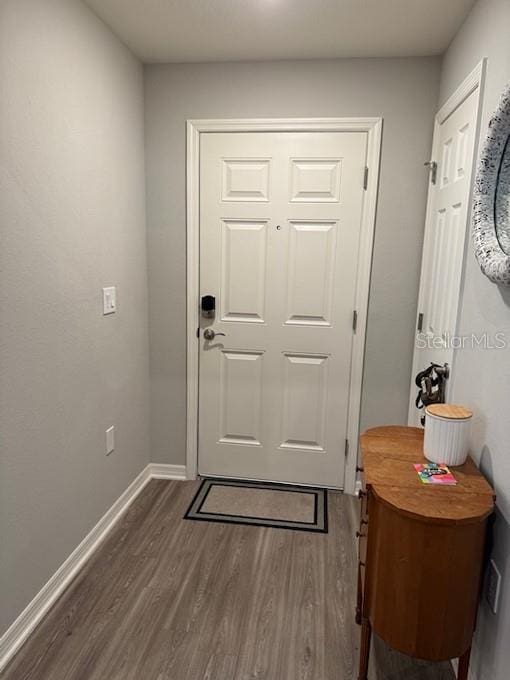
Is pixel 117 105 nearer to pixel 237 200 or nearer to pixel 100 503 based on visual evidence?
pixel 237 200

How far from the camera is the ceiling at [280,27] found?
191 centimetres

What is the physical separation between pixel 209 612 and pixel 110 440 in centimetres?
95

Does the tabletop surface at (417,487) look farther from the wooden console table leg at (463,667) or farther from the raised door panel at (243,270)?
the raised door panel at (243,270)

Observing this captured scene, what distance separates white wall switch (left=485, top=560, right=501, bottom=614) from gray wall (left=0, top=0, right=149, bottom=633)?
5.20ft

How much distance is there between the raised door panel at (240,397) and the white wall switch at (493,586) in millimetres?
1583

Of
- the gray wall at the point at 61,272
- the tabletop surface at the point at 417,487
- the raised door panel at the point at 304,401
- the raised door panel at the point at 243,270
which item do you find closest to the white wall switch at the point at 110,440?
the gray wall at the point at 61,272

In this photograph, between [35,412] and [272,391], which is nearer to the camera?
[35,412]

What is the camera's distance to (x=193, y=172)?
103 inches

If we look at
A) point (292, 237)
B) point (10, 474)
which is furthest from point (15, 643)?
point (292, 237)

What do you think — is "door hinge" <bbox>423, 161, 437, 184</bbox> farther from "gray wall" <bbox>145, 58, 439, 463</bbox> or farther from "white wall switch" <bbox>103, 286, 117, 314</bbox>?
"white wall switch" <bbox>103, 286, 117, 314</bbox>

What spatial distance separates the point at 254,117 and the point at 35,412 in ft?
6.07

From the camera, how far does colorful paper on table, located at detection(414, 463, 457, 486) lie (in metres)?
1.42

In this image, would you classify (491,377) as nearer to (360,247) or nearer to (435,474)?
(435,474)

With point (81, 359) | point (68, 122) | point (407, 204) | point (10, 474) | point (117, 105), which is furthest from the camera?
point (407, 204)
